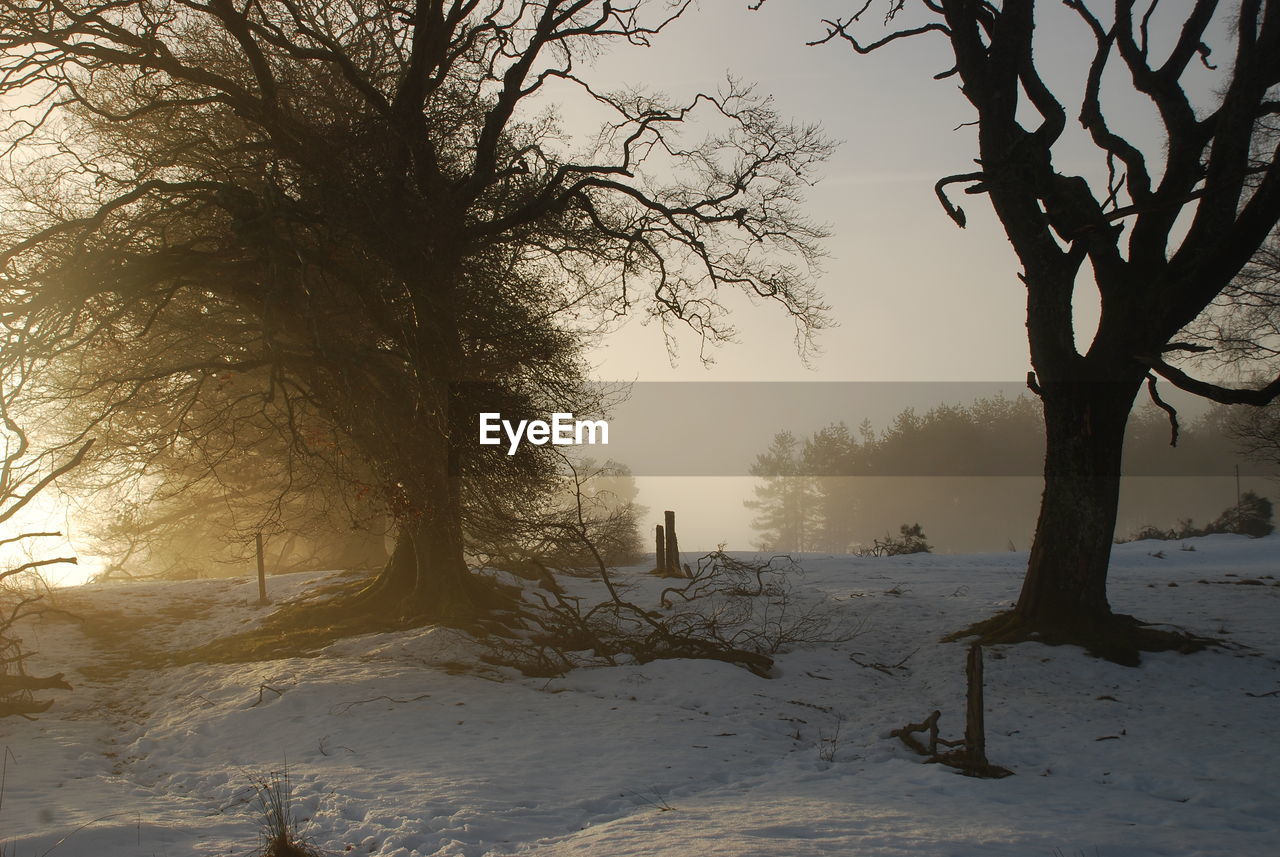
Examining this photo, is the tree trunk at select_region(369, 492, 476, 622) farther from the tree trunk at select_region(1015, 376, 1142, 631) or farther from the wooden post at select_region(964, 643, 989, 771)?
the tree trunk at select_region(1015, 376, 1142, 631)

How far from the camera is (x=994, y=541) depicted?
70.1 meters

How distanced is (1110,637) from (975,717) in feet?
15.0

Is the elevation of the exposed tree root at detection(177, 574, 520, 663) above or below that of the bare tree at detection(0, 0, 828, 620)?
below

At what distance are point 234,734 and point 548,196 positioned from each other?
8.09 meters

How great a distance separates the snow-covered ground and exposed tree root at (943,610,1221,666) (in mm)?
232

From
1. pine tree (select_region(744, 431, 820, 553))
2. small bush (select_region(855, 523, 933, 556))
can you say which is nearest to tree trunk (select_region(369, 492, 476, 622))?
small bush (select_region(855, 523, 933, 556))

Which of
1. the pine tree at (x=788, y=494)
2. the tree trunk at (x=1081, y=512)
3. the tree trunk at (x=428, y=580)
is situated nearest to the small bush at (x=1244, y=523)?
the tree trunk at (x=1081, y=512)

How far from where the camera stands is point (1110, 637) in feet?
36.6

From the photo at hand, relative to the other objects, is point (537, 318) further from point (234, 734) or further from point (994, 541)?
point (994, 541)

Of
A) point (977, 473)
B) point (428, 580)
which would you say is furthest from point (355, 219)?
point (977, 473)

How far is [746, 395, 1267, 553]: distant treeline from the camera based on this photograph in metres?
63.4

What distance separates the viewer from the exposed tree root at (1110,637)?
10875mm

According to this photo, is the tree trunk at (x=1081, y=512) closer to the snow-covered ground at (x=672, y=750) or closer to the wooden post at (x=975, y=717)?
the snow-covered ground at (x=672, y=750)

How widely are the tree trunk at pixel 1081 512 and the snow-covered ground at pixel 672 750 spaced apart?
2.79ft
